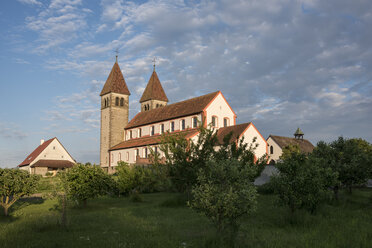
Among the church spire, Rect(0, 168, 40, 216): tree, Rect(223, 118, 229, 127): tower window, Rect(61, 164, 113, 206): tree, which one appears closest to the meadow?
Rect(0, 168, 40, 216): tree

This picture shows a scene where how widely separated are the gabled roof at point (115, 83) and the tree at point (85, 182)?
45.0 metres

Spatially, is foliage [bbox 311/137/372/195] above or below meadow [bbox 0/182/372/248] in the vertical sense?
above

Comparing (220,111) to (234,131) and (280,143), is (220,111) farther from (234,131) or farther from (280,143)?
(280,143)

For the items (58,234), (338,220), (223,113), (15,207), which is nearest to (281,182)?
(338,220)

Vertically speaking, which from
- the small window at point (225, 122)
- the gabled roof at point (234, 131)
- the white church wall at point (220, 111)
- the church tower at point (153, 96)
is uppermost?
the church tower at point (153, 96)

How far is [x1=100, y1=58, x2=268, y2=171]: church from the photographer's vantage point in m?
46.0

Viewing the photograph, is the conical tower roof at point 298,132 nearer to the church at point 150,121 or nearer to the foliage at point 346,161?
the church at point 150,121

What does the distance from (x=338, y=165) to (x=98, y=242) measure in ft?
54.4

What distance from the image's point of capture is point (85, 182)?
64.6 ft

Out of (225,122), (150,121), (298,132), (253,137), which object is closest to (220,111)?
(225,122)

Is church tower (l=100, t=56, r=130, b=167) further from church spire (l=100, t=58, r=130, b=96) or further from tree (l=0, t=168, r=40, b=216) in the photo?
tree (l=0, t=168, r=40, b=216)

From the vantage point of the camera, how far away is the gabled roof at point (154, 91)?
224 ft

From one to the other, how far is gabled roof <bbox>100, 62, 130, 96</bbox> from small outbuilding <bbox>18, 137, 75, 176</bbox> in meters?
14.3

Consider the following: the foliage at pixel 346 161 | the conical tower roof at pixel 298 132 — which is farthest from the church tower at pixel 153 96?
the foliage at pixel 346 161
